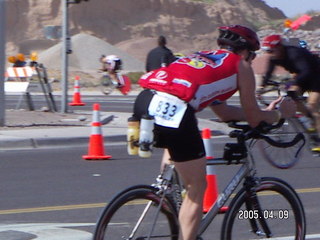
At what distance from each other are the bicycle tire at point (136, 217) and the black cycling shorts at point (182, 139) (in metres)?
0.29

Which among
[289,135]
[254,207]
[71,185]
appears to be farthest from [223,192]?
[289,135]

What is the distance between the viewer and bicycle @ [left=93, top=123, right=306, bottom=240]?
18.0ft

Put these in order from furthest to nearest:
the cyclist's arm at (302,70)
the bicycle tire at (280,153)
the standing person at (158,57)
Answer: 1. the standing person at (158,57)
2. the cyclist's arm at (302,70)
3. the bicycle tire at (280,153)

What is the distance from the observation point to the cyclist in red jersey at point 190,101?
5418 mm

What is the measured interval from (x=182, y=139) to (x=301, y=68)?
6885 mm

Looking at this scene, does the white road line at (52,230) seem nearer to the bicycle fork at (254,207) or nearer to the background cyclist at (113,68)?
the bicycle fork at (254,207)

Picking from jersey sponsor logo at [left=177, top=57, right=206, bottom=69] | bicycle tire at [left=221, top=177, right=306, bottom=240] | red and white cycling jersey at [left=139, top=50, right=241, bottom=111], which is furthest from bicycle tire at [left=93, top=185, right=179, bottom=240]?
jersey sponsor logo at [left=177, top=57, right=206, bottom=69]

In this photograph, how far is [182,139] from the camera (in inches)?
215

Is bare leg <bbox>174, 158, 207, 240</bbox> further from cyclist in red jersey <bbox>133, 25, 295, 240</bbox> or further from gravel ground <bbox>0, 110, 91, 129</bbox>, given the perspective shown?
gravel ground <bbox>0, 110, 91, 129</bbox>

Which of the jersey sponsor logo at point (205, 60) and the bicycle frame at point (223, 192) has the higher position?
the jersey sponsor logo at point (205, 60)

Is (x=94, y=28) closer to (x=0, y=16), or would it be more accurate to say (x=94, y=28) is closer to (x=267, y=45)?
(x=0, y=16)

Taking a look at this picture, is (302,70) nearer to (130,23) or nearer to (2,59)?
(2,59)

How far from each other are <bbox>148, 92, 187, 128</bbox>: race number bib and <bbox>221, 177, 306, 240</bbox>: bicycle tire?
0.77 meters

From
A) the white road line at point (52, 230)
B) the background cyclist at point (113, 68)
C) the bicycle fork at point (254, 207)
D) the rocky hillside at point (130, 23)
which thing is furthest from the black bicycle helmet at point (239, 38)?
the rocky hillside at point (130, 23)
